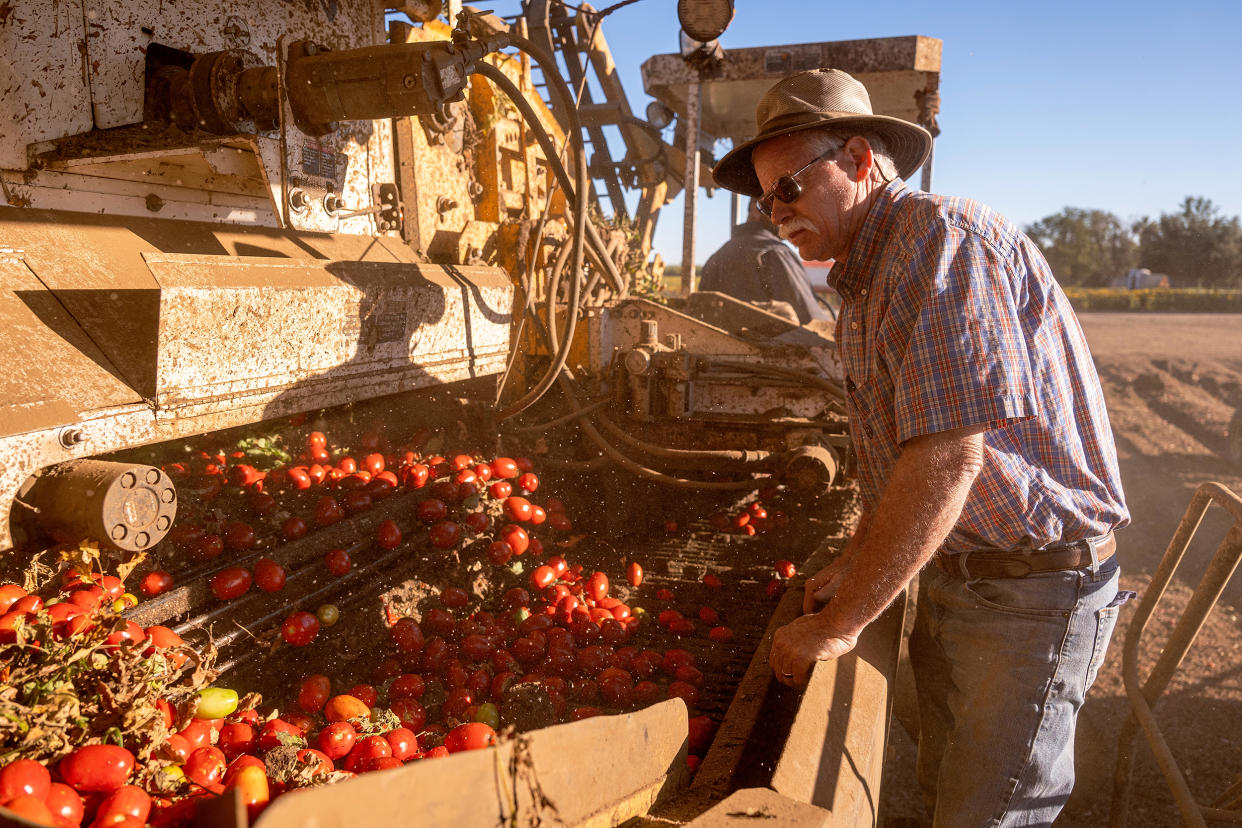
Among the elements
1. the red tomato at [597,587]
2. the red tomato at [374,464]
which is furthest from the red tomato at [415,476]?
the red tomato at [597,587]

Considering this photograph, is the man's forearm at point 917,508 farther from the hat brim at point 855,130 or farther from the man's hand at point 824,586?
the hat brim at point 855,130

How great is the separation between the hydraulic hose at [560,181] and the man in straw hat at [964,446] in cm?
124

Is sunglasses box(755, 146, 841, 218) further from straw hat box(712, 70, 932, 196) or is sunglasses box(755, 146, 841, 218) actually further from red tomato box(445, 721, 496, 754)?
red tomato box(445, 721, 496, 754)

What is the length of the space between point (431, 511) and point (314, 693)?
1.14 m

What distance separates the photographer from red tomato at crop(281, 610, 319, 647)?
2697 millimetres

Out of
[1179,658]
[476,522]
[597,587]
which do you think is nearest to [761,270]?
[597,587]

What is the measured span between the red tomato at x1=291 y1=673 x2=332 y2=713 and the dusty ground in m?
2.84

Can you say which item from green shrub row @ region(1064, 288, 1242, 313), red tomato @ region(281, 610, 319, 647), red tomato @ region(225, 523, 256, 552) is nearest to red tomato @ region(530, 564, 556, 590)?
red tomato @ region(281, 610, 319, 647)

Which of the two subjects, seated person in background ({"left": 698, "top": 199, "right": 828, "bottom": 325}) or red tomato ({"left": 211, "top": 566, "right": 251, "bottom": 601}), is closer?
red tomato ({"left": 211, "top": 566, "right": 251, "bottom": 601})

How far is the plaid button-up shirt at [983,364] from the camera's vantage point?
6.05 ft

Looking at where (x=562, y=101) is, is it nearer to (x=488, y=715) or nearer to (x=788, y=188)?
(x=788, y=188)

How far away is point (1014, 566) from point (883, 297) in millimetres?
924

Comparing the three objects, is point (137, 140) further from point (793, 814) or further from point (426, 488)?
point (793, 814)

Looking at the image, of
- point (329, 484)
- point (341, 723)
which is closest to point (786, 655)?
point (341, 723)
